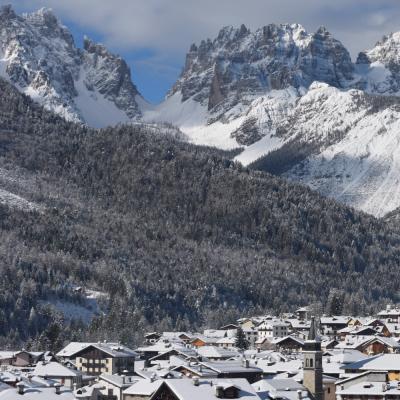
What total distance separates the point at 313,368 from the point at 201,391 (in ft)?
111

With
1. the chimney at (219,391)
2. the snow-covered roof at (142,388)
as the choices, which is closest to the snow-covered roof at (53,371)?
the snow-covered roof at (142,388)

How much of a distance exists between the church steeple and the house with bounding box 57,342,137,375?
49.0 meters

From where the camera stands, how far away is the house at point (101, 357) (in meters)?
186

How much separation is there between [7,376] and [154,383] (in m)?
22.2

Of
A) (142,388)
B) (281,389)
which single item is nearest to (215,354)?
(142,388)

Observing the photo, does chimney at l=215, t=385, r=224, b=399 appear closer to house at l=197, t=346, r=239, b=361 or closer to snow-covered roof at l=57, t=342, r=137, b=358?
house at l=197, t=346, r=239, b=361

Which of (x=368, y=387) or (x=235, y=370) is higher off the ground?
(x=235, y=370)

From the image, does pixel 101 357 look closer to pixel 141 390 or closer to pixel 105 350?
pixel 105 350

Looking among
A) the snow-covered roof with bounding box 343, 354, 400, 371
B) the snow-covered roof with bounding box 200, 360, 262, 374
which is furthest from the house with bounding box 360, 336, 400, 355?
the snow-covered roof with bounding box 343, 354, 400, 371

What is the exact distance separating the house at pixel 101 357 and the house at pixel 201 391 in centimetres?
7377

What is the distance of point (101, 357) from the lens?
191 meters

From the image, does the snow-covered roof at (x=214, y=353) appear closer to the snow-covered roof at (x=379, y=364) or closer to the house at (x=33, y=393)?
the snow-covered roof at (x=379, y=364)

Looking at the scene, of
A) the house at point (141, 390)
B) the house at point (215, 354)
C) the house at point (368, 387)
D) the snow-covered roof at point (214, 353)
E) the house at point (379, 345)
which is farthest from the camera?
the house at point (379, 345)

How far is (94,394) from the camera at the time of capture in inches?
5463
